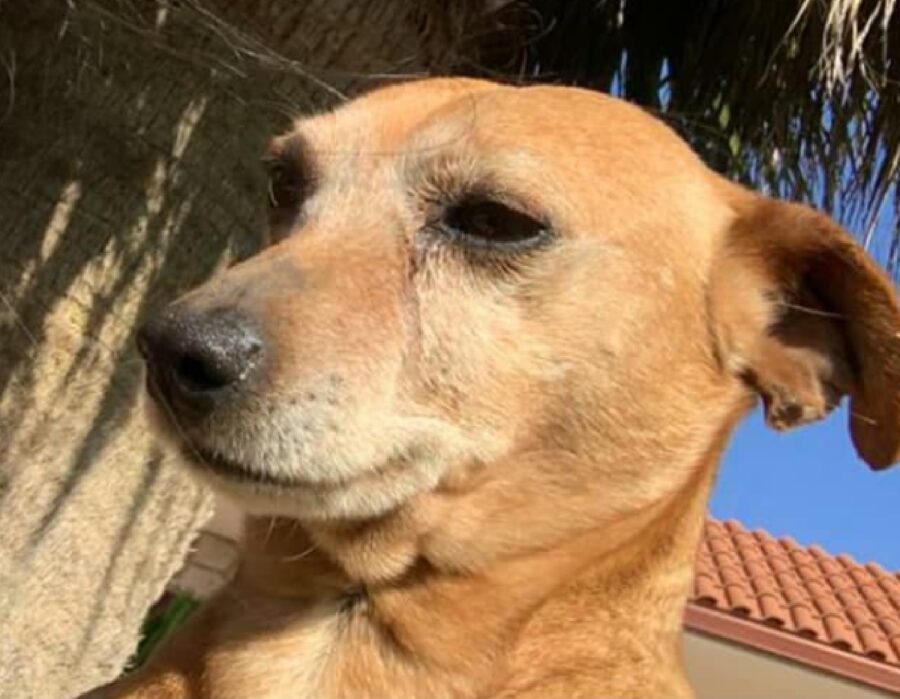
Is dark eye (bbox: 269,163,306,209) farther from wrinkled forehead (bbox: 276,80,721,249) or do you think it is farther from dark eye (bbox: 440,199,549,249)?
dark eye (bbox: 440,199,549,249)

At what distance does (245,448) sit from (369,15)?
2.30 metres

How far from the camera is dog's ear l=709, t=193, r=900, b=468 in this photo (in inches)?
124

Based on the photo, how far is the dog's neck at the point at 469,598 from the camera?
2850mm

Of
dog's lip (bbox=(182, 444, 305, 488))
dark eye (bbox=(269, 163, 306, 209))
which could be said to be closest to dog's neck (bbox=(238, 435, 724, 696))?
dog's lip (bbox=(182, 444, 305, 488))

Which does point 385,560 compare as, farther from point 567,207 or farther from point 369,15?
point 369,15

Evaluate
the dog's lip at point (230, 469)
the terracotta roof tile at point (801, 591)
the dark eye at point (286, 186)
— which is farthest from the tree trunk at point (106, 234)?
the terracotta roof tile at point (801, 591)

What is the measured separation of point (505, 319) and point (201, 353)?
23.0 inches

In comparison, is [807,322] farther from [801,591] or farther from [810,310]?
[801,591]

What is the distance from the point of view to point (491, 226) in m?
3.01

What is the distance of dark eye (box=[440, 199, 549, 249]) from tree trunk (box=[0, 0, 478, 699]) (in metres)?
1.35

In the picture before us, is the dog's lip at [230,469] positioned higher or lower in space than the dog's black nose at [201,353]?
lower

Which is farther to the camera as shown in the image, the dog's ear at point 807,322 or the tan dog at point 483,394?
the dog's ear at point 807,322

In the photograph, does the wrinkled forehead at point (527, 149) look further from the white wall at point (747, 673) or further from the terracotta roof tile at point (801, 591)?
the white wall at point (747, 673)

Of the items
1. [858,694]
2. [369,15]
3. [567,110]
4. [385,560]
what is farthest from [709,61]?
[858,694]
